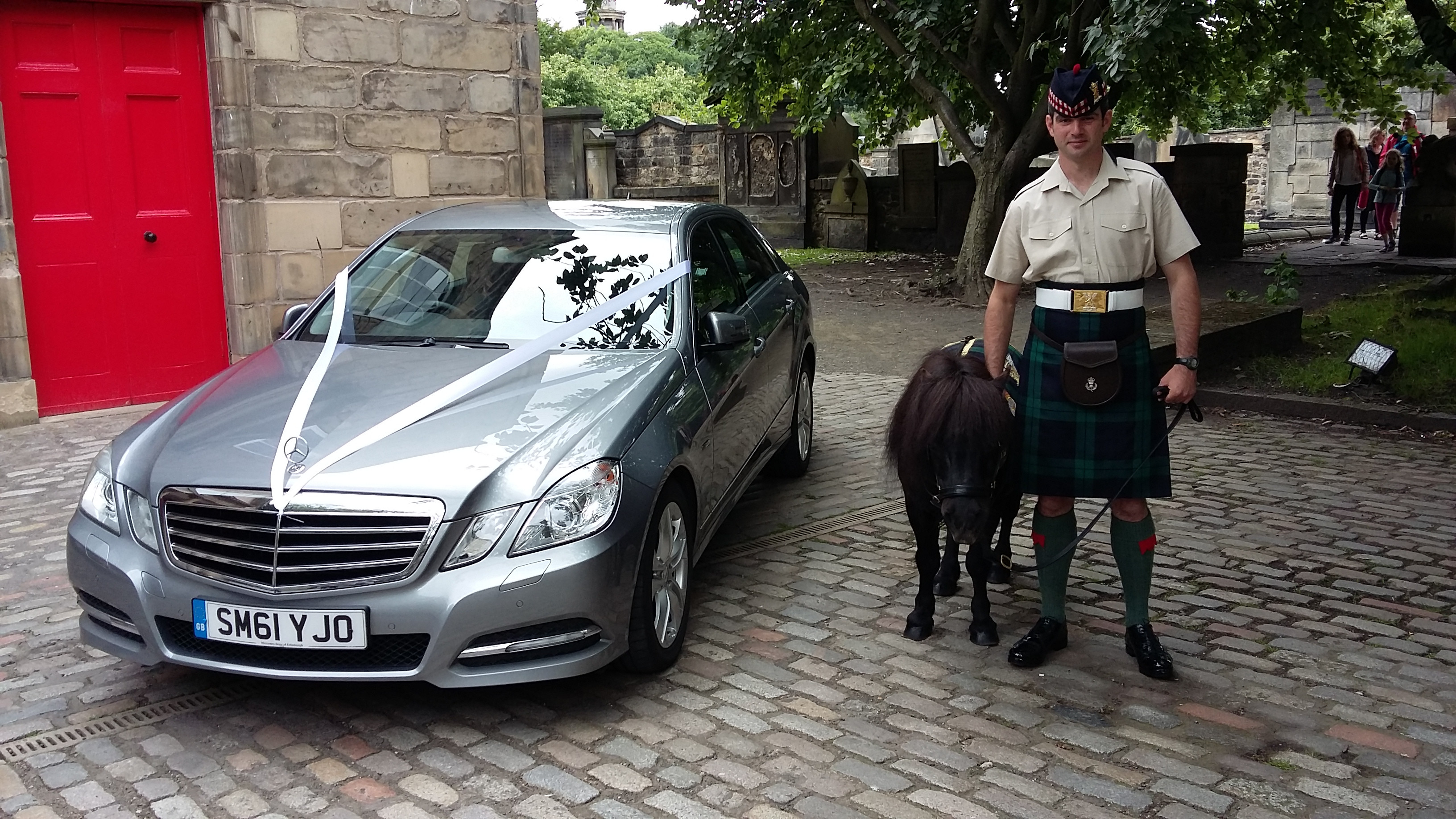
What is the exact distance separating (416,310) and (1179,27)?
7.88 meters

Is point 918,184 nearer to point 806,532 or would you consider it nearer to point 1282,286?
point 1282,286

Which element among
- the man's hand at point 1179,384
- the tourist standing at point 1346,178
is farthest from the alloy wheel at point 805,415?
the tourist standing at point 1346,178

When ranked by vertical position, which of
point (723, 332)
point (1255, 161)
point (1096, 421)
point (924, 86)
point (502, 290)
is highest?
point (924, 86)

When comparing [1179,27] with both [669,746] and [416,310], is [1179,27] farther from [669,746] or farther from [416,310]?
[669,746]

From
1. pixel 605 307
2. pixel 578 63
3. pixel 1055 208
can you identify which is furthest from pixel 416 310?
pixel 578 63

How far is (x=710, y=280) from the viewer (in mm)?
5828

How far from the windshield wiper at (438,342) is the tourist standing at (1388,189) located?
20.3 meters

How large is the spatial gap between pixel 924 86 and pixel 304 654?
13.2m

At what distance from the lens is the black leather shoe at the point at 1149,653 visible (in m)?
4.44

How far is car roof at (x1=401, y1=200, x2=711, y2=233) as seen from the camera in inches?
227

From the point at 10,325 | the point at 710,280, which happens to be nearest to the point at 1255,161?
the point at 710,280

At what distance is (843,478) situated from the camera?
7.38m

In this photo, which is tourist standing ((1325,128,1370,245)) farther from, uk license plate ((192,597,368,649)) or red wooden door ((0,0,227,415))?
uk license plate ((192,597,368,649))

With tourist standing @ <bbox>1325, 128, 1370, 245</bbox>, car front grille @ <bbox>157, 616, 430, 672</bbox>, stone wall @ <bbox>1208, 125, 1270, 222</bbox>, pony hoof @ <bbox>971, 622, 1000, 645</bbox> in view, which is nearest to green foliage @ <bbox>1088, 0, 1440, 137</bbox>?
tourist standing @ <bbox>1325, 128, 1370, 245</bbox>
